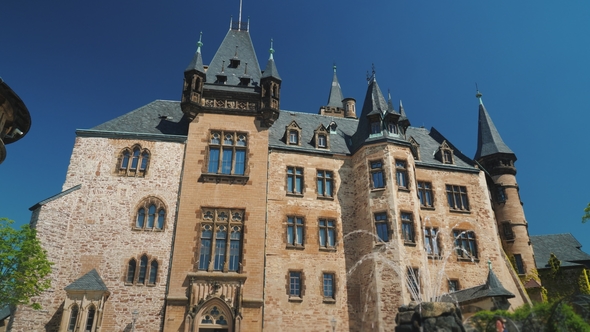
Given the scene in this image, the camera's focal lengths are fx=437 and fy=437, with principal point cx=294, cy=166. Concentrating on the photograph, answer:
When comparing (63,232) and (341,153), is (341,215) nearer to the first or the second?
(341,153)

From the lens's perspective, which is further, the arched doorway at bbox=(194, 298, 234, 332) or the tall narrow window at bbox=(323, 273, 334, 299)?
the tall narrow window at bbox=(323, 273, 334, 299)

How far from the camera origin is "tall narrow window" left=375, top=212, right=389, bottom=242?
25.8m

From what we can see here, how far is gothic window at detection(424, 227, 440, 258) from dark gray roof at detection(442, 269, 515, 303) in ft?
10.9

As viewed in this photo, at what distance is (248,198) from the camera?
85.2 feet

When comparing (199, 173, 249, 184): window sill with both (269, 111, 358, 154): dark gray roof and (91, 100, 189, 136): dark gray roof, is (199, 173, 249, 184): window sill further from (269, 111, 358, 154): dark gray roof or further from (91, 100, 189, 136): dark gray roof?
(91, 100, 189, 136): dark gray roof

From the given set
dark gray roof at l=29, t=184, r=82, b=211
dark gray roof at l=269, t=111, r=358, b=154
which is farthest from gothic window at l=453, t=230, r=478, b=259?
dark gray roof at l=29, t=184, r=82, b=211

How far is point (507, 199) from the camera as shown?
111ft

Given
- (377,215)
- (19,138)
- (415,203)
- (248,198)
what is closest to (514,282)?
(415,203)

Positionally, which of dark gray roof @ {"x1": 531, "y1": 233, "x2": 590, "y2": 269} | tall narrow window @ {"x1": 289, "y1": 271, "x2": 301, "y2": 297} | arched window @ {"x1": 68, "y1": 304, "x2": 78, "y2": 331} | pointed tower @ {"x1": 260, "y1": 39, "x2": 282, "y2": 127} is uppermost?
pointed tower @ {"x1": 260, "y1": 39, "x2": 282, "y2": 127}

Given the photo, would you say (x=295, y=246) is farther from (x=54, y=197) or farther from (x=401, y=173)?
(x=54, y=197)

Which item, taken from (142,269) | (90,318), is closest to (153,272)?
(142,269)

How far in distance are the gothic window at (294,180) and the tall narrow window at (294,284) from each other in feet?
16.4

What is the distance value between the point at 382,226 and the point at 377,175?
11.0 ft

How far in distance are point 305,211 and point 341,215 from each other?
2.39 m
